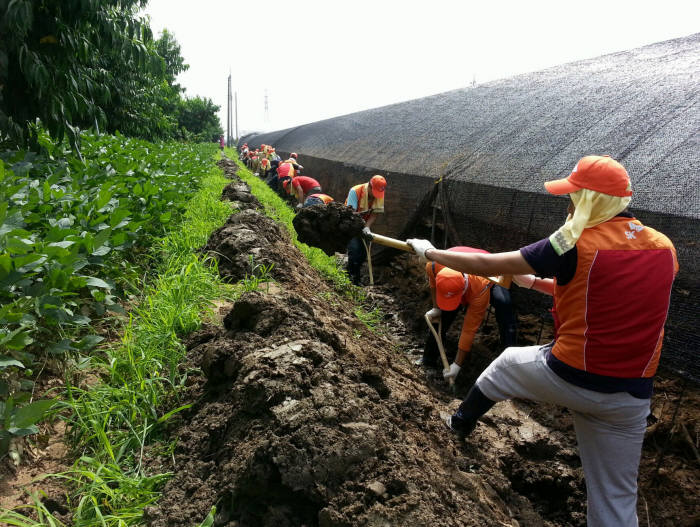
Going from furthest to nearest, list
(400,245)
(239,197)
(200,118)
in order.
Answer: (200,118), (239,197), (400,245)

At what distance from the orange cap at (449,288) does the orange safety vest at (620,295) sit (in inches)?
59.3

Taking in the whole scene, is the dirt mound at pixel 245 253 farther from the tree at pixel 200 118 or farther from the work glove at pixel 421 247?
the tree at pixel 200 118

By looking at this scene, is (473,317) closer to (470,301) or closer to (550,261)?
(470,301)

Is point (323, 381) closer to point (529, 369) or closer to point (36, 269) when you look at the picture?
point (529, 369)

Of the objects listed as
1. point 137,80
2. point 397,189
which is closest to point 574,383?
point 397,189

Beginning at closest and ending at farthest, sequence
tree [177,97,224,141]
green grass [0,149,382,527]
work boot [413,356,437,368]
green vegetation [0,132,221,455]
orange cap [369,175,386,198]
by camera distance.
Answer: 1. green grass [0,149,382,527]
2. green vegetation [0,132,221,455]
3. work boot [413,356,437,368]
4. orange cap [369,175,386,198]
5. tree [177,97,224,141]

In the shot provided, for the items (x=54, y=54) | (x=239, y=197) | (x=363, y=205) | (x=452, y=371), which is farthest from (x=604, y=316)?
(x=239, y=197)

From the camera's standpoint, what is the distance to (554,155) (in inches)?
157

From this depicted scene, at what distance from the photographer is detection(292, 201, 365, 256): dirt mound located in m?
3.57

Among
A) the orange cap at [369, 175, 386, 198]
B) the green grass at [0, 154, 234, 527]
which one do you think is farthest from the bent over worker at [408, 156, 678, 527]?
the orange cap at [369, 175, 386, 198]

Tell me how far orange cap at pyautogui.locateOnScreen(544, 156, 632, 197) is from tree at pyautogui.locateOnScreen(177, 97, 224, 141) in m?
36.0

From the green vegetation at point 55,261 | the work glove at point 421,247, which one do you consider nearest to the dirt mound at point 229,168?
the green vegetation at point 55,261

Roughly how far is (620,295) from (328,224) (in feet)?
7.59

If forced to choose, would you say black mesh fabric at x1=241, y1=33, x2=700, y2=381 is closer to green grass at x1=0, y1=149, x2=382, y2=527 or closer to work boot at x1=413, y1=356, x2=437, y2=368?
work boot at x1=413, y1=356, x2=437, y2=368
